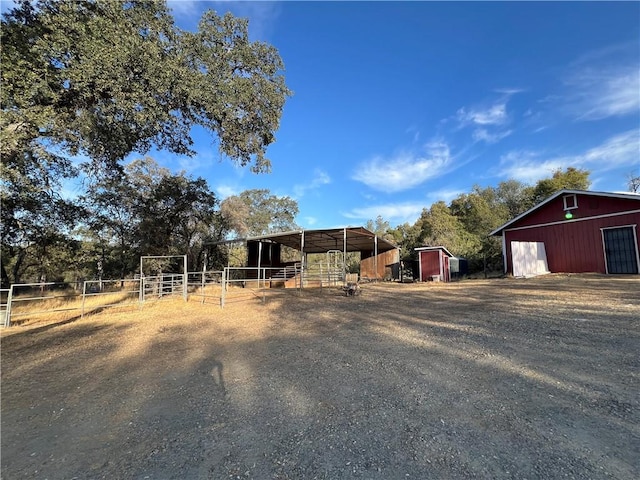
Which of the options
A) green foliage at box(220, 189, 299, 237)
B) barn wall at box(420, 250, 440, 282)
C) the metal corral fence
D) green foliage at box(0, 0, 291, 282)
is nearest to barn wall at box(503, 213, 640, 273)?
barn wall at box(420, 250, 440, 282)

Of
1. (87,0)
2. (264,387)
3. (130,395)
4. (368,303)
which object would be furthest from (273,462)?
(87,0)

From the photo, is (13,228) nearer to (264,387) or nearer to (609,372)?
(264,387)

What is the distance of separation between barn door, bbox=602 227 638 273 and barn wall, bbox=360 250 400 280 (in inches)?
491

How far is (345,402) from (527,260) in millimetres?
14370

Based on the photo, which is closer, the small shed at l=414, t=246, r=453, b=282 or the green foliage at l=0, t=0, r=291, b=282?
the green foliage at l=0, t=0, r=291, b=282

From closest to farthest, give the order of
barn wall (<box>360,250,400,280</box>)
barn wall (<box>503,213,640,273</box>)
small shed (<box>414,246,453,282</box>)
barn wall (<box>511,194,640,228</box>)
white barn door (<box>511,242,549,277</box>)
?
1. barn wall (<box>511,194,640,228</box>)
2. barn wall (<box>503,213,640,273</box>)
3. white barn door (<box>511,242,549,277</box>)
4. small shed (<box>414,246,453,282</box>)
5. barn wall (<box>360,250,400,280</box>)

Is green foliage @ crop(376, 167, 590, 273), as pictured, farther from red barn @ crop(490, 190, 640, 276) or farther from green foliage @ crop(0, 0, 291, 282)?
green foliage @ crop(0, 0, 291, 282)

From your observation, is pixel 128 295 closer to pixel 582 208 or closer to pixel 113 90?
pixel 113 90

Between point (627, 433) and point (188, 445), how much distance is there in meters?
3.20

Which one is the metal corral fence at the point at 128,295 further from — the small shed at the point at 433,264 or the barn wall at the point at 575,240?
the barn wall at the point at 575,240

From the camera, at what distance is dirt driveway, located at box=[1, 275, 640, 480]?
7.32 feet

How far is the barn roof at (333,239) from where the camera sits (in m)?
15.7

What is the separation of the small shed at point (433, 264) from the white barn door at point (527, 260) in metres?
4.37

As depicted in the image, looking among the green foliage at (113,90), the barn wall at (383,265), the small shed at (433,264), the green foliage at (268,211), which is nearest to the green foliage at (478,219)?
the barn wall at (383,265)
